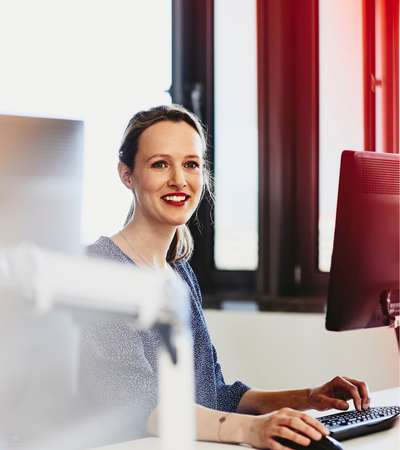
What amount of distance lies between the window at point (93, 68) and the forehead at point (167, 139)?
1.80ft

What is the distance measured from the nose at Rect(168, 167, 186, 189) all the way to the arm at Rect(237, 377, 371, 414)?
54 centimetres

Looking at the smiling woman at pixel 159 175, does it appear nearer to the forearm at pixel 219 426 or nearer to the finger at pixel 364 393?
the forearm at pixel 219 426

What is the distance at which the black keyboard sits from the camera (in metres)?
0.81

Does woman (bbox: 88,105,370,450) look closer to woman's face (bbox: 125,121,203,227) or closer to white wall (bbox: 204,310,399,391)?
woman's face (bbox: 125,121,203,227)

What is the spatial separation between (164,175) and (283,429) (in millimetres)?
675

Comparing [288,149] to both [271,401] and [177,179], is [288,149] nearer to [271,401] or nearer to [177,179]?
[177,179]

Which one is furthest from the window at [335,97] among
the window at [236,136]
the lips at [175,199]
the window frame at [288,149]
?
the lips at [175,199]

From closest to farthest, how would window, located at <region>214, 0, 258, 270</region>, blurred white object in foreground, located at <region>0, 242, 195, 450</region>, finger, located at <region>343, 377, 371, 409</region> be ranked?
blurred white object in foreground, located at <region>0, 242, 195, 450</region> → finger, located at <region>343, 377, 371, 409</region> → window, located at <region>214, 0, 258, 270</region>

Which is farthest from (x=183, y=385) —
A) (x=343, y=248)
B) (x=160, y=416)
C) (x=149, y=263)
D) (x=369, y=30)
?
(x=369, y=30)

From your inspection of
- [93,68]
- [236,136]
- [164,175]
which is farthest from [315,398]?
[93,68]

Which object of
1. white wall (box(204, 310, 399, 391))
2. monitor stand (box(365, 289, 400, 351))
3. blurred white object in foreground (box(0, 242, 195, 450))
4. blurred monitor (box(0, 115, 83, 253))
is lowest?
white wall (box(204, 310, 399, 391))

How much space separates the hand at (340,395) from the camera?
998 mm

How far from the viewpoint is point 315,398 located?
3.46 feet

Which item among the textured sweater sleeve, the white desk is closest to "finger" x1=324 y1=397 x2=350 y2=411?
the white desk
